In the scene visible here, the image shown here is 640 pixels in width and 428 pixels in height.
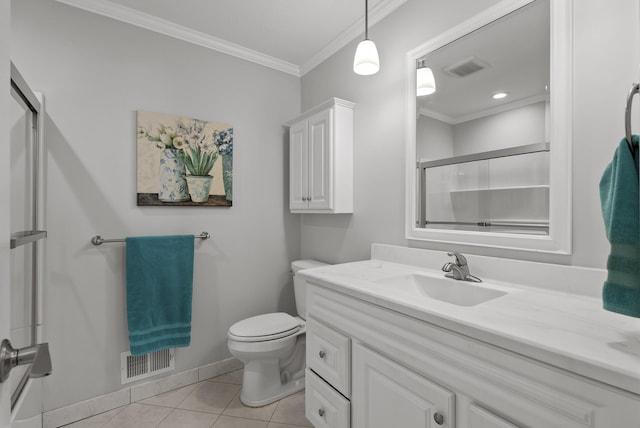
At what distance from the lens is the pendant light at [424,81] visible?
158cm

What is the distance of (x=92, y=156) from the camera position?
1.79 metres

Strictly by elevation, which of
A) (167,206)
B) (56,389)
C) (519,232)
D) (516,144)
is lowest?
(56,389)

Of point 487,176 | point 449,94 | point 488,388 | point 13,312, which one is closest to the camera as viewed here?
point 488,388

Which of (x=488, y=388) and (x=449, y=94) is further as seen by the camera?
(x=449, y=94)

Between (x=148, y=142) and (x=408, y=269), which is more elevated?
(x=148, y=142)

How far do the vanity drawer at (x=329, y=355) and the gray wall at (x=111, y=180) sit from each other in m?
1.03

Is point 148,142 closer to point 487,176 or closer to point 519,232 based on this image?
point 487,176

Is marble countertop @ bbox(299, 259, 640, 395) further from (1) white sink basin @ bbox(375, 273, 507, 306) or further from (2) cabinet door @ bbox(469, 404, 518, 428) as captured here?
(2) cabinet door @ bbox(469, 404, 518, 428)

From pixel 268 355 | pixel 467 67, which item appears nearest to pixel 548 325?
pixel 467 67

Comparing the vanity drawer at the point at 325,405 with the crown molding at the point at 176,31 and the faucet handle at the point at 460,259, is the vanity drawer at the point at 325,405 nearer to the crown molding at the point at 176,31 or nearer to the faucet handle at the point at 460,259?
the faucet handle at the point at 460,259

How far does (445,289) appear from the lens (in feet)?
4.41

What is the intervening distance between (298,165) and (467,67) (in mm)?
1271

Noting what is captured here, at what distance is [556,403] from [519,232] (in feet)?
2.41

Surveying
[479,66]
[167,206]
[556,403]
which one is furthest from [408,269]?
[167,206]
